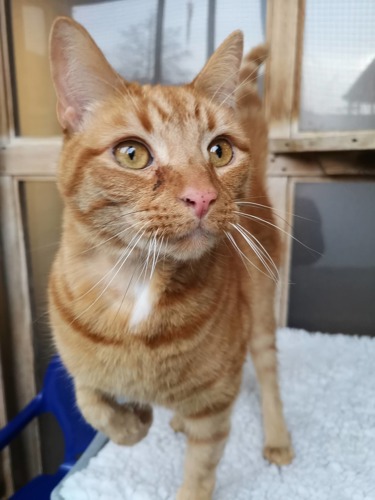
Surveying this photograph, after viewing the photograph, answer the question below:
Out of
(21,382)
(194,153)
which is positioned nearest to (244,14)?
(194,153)

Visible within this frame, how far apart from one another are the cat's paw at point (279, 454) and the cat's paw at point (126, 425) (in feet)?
1.10

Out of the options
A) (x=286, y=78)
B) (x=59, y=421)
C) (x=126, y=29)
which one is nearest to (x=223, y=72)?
(x=286, y=78)

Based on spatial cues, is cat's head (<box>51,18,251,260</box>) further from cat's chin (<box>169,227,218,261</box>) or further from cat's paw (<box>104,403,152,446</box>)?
cat's paw (<box>104,403,152,446</box>)

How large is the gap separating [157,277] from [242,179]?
212 mm

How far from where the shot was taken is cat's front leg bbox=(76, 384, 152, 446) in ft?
2.39

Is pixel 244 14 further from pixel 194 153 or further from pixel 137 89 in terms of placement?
pixel 194 153

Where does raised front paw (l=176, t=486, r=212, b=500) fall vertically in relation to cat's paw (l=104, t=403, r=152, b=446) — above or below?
below

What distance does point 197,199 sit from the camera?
49 cm

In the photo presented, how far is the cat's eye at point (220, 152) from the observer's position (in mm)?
637

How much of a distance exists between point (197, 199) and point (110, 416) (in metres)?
0.46

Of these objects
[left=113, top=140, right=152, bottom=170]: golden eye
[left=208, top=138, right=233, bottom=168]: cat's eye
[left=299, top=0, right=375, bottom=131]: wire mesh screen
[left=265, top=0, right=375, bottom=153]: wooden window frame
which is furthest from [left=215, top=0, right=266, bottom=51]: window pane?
[left=113, top=140, right=152, bottom=170]: golden eye

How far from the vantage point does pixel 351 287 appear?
1.38 metres

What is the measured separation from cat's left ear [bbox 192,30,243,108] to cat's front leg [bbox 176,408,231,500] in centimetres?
56

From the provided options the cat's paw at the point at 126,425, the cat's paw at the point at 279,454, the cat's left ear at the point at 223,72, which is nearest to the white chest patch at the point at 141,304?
the cat's paw at the point at 126,425
